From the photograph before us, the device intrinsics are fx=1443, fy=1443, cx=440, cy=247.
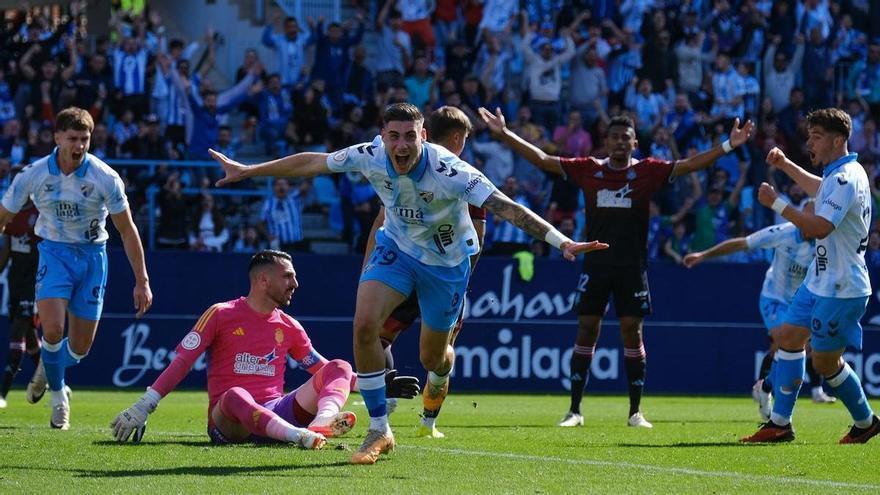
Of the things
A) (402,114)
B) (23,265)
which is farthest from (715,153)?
(23,265)

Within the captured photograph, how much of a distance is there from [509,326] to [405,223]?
1146 centimetres

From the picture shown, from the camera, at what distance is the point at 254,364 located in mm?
9898

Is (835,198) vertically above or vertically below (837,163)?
Answer: below

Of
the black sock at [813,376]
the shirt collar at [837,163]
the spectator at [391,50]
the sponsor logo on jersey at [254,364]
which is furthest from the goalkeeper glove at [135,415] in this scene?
the spectator at [391,50]

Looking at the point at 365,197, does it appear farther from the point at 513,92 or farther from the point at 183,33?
the point at 183,33

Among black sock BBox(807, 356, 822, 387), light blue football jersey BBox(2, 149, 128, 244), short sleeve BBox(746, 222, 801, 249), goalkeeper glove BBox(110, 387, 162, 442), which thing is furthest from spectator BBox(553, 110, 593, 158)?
goalkeeper glove BBox(110, 387, 162, 442)

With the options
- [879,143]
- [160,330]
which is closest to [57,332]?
[160,330]

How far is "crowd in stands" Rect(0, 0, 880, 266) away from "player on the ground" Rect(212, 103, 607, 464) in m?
12.0

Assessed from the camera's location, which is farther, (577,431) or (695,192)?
(695,192)

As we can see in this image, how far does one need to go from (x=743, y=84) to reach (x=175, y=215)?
10.5 m

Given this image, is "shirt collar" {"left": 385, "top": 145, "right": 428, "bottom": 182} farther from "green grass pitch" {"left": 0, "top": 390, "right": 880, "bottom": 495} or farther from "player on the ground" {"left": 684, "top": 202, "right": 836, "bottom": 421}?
"player on the ground" {"left": 684, "top": 202, "right": 836, "bottom": 421}

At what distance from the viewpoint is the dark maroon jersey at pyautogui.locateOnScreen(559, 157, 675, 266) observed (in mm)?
13047

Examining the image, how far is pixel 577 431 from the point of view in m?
12.2

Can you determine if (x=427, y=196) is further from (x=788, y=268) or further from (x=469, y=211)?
(x=788, y=268)
